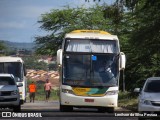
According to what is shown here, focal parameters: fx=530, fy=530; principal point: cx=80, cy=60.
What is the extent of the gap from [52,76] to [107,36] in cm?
7062

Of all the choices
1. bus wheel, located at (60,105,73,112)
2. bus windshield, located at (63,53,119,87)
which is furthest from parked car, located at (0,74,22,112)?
bus windshield, located at (63,53,119,87)

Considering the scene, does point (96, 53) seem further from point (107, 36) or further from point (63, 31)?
point (63, 31)

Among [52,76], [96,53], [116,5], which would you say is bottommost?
[52,76]

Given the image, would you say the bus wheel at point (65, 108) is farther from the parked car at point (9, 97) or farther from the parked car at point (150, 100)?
the parked car at point (150, 100)

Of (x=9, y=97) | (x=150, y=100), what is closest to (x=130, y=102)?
(x=9, y=97)

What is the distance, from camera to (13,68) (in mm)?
31859

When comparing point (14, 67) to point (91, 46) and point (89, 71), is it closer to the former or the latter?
point (91, 46)

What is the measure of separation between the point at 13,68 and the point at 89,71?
9593 mm

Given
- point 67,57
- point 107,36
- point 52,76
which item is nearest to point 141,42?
point 107,36

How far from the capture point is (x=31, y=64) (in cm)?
9881

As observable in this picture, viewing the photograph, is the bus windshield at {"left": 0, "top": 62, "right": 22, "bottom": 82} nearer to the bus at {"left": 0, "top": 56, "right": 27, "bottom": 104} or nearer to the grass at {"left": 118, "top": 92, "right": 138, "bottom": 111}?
the bus at {"left": 0, "top": 56, "right": 27, "bottom": 104}

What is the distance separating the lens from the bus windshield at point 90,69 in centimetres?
2317

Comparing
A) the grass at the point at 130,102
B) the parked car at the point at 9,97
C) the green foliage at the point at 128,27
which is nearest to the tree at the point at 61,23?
the green foliage at the point at 128,27

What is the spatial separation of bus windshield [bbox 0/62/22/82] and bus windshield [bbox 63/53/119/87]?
874cm
